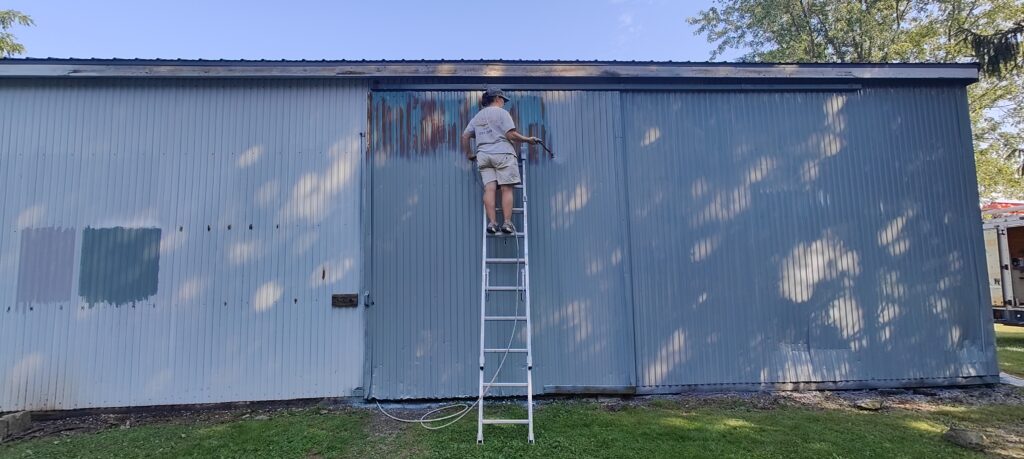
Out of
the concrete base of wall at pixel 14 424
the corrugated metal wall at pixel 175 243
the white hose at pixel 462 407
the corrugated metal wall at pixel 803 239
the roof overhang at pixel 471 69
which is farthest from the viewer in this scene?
the corrugated metal wall at pixel 803 239

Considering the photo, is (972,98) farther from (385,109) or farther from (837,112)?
(385,109)

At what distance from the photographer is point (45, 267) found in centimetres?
481

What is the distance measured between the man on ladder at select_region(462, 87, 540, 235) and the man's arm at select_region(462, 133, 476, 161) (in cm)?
9

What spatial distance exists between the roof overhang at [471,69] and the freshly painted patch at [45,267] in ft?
5.62

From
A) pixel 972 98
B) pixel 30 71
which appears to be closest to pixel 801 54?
pixel 972 98

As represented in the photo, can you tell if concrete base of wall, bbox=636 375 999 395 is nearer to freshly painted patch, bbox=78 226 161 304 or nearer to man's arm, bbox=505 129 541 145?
man's arm, bbox=505 129 541 145

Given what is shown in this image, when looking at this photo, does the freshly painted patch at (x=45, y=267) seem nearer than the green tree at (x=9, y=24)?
Yes

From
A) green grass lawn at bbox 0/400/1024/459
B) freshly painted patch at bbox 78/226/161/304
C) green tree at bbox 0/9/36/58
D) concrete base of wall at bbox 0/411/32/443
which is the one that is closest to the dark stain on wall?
freshly painted patch at bbox 78/226/161/304

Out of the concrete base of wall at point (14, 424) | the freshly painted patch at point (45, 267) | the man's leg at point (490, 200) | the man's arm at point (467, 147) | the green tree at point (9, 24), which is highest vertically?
the green tree at point (9, 24)

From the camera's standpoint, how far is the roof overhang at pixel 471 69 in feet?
16.2

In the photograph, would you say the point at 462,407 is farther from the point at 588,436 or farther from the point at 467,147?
the point at 467,147

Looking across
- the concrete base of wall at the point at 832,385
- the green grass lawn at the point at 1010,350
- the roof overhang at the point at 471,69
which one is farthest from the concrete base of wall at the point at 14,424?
the green grass lawn at the point at 1010,350

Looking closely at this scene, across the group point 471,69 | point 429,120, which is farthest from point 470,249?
point 471,69

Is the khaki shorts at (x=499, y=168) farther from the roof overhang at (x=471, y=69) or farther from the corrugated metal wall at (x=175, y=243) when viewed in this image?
the corrugated metal wall at (x=175, y=243)
